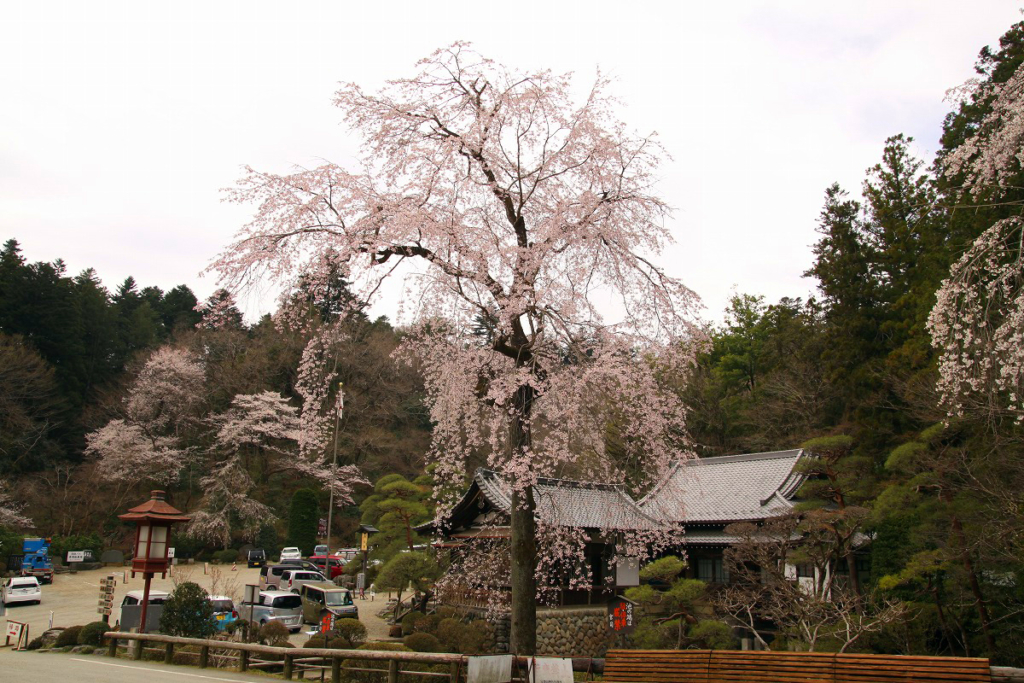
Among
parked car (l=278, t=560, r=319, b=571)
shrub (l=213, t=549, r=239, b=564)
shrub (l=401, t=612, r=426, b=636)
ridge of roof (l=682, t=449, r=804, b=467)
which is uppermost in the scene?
ridge of roof (l=682, t=449, r=804, b=467)

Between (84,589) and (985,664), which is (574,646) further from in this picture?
(84,589)

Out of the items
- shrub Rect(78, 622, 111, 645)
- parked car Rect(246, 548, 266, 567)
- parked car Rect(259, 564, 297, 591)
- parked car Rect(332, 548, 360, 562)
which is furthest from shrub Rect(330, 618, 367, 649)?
parked car Rect(332, 548, 360, 562)

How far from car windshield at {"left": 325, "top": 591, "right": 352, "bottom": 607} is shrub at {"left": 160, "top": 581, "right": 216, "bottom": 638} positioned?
24.7ft

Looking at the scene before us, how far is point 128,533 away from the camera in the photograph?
33.8 metres

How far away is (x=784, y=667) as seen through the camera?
6250 mm

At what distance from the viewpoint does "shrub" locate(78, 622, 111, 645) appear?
1316 cm

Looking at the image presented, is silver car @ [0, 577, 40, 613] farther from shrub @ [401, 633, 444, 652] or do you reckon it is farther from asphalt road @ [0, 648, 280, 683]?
shrub @ [401, 633, 444, 652]

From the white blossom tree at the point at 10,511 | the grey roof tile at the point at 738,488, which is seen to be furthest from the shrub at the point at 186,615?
the white blossom tree at the point at 10,511

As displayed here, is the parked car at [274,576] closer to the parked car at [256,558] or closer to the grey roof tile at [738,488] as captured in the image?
the parked car at [256,558]

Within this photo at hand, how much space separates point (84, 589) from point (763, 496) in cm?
2446

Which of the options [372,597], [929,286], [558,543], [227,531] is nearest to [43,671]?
[558,543]

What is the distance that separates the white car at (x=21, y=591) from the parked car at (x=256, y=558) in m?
10.3

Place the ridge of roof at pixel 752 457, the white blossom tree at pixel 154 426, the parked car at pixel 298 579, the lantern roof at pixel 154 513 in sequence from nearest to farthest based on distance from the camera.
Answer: the lantern roof at pixel 154 513 → the ridge of roof at pixel 752 457 → the parked car at pixel 298 579 → the white blossom tree at pixel 154 426

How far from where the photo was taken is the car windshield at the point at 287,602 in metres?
19.8
